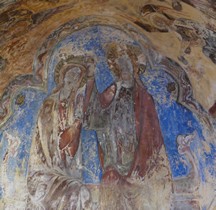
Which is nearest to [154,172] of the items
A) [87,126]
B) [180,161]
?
[180,161]

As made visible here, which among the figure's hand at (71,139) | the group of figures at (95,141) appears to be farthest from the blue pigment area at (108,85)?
the figure's hand at (71,139)

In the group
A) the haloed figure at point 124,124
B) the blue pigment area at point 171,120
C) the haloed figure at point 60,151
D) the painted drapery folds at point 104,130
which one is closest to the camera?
the painted drapery folds at point 104,130

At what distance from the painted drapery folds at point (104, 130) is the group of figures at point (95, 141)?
0.02 metres

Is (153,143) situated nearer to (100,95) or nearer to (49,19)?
(100,95)

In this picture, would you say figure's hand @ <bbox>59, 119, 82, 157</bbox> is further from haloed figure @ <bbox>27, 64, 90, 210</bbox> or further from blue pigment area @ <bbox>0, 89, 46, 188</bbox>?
blue pigment area @ <bbox>0, 89, 46, 188</bbox>

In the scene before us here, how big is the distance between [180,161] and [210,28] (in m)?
2.59

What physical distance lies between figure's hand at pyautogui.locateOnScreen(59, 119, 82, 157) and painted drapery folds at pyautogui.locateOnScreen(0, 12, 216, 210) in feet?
0.06

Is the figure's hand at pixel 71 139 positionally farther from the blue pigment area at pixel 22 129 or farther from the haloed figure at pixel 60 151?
the blue pigment area at pixel 22 129

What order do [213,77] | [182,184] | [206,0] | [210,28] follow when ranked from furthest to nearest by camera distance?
[182,184] < [213,77] < [210,28] < [206,0]

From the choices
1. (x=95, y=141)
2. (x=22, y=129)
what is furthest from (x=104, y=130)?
(x=22, y=129)

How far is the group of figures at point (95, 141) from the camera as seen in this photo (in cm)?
832

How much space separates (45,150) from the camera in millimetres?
8375

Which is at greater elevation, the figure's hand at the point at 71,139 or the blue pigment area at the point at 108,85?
the blue pigment area at the point at 108,85

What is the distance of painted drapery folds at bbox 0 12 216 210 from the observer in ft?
26.1
